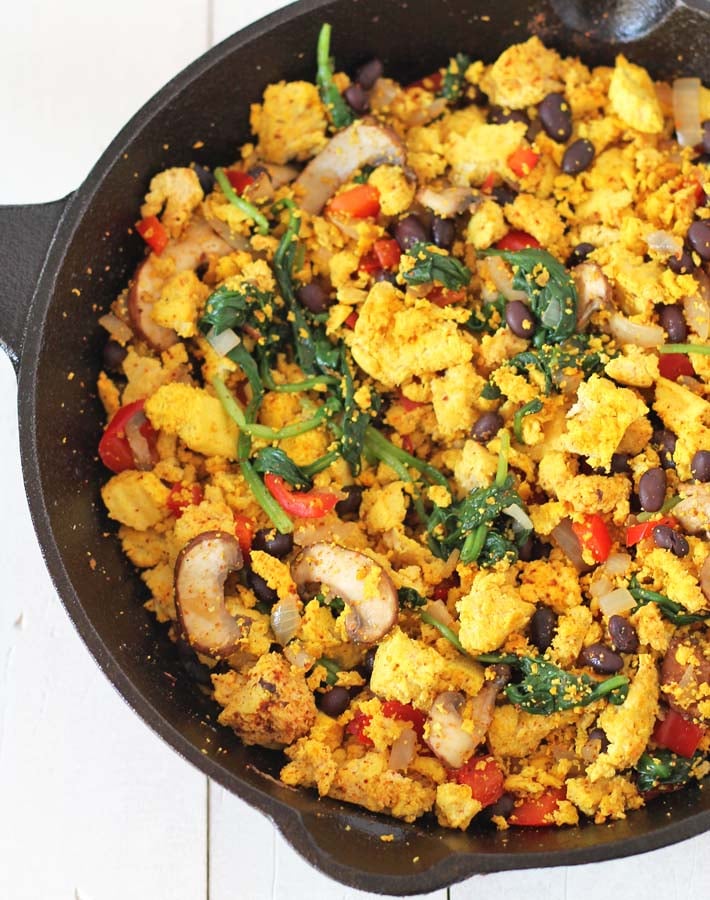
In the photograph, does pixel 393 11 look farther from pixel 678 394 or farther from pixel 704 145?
pixel 678 394

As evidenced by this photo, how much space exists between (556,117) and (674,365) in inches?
31.4

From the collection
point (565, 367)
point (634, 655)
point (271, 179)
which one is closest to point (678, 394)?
point (565, 367)

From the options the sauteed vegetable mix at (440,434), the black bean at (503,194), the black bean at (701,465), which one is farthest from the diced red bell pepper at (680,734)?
the black bean at (503,194)

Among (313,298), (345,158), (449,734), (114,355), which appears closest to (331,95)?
(345,158)

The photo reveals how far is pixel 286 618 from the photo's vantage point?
115 inches

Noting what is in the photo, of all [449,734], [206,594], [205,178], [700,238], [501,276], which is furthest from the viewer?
[205,178]

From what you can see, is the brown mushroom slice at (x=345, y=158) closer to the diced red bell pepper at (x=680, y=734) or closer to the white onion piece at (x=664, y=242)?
the white onion piece at (x=664, y=242)

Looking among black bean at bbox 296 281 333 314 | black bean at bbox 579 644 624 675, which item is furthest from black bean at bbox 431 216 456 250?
black bean at bbox 579 644 624 675

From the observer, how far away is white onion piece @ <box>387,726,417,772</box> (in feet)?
9.36

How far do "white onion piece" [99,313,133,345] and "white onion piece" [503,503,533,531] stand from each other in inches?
45.8

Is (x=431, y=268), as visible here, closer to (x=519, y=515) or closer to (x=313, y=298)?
(x=313, y=298)

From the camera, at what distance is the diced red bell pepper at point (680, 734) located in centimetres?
286

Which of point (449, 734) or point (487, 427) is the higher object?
point (487, 427)

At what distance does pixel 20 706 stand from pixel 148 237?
1502 mm
